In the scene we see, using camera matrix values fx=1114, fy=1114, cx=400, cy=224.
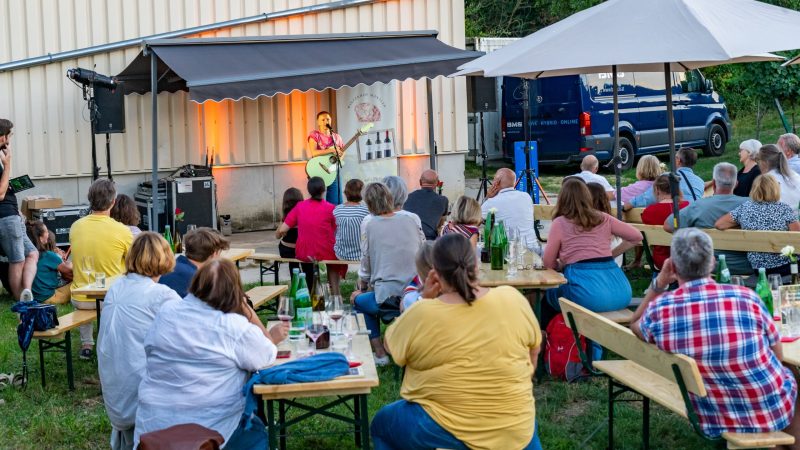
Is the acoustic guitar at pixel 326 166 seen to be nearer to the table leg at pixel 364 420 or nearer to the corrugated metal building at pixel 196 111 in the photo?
the corrugated metal building at pixel 196 111

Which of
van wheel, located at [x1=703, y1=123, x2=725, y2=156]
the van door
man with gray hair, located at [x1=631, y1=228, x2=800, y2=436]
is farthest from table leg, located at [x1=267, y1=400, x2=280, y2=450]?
van wheel, located at [x1=703, y1=123, x2=725, y2=156]

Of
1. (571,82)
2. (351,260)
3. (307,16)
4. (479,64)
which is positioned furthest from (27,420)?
(571,82)

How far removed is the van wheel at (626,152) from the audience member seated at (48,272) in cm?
1093

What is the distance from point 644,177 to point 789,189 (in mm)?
1783

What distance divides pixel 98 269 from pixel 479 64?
3.18 meters

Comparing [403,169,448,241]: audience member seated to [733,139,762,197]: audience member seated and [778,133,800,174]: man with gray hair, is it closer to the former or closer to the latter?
[733,139,762,197]: audience member seated

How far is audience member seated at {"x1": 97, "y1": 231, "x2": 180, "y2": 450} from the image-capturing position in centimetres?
539

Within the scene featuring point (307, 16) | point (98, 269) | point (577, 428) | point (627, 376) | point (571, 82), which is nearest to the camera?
point (627, 376)

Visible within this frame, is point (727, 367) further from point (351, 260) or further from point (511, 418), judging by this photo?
point (351, 260)

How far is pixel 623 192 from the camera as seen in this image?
10234 millimetres

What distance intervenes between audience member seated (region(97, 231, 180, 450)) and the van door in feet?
46.1

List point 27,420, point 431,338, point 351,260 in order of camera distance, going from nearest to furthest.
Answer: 1. point 431,338
2. point 27,420
3. point 351,260

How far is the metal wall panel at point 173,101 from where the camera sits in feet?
42.1

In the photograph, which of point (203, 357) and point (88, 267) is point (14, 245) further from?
point (203, 357)
